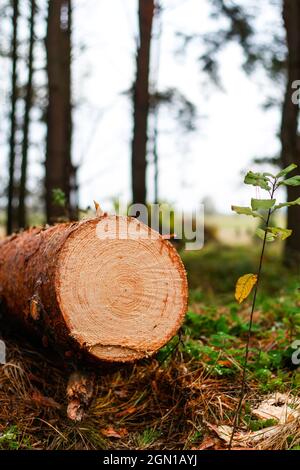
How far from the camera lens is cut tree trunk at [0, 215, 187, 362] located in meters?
3.05

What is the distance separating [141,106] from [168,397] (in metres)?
5.53

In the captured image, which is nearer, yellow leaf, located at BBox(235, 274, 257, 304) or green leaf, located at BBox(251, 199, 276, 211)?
green leaf, located at BBox(251, 199, 276, 211)

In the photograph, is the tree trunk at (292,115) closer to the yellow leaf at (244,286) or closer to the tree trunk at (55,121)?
the tree trunk at (55,121)

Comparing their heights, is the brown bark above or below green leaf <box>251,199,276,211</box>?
below

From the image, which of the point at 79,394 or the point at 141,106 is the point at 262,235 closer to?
the point at 79,394

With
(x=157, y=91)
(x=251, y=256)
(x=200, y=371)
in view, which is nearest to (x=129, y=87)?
(x=157, y=91)

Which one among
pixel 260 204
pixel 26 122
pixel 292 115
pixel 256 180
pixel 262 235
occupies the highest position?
pixel 292 115

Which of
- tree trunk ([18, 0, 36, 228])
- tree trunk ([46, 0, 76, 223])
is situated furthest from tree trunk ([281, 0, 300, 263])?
tree trunk ([18, 0, 36, 228])

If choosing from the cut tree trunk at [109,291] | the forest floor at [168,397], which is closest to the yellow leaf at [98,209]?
the cut tree trunk at [109,291]

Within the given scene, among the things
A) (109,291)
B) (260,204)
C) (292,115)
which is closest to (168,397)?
(109,291)

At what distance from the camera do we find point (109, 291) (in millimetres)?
3105

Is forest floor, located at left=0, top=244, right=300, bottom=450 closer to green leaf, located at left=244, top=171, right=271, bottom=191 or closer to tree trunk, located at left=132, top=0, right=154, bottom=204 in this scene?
green leaf, located at left=244, top=171, right=271, bottom=191

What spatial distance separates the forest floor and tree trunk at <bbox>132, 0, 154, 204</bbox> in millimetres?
4145
